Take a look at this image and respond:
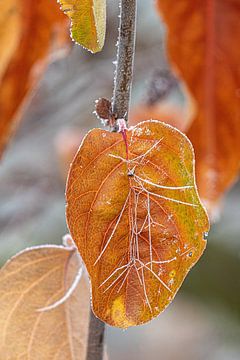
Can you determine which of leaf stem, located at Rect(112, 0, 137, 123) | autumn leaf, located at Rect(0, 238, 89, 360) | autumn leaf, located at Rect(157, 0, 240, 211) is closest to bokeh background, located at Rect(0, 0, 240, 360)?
autumn leaf, located at Rect(157, 0, 240, 211)

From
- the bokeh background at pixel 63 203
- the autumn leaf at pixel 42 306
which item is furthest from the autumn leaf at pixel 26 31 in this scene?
the bokeh background at pixel 63 203

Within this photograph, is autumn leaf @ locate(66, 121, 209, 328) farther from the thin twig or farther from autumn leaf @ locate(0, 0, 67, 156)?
autumn leaf @ locate(0, 0, 67, 156)

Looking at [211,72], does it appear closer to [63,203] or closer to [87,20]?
[87,20]

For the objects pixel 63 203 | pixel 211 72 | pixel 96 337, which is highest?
pixel 211 72

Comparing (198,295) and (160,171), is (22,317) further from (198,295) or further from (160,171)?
(198,295)

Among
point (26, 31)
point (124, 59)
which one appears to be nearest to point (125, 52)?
point (124, 59)

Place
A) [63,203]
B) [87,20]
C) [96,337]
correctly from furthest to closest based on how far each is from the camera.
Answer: [63,203] < [96,337] < [87,20]
